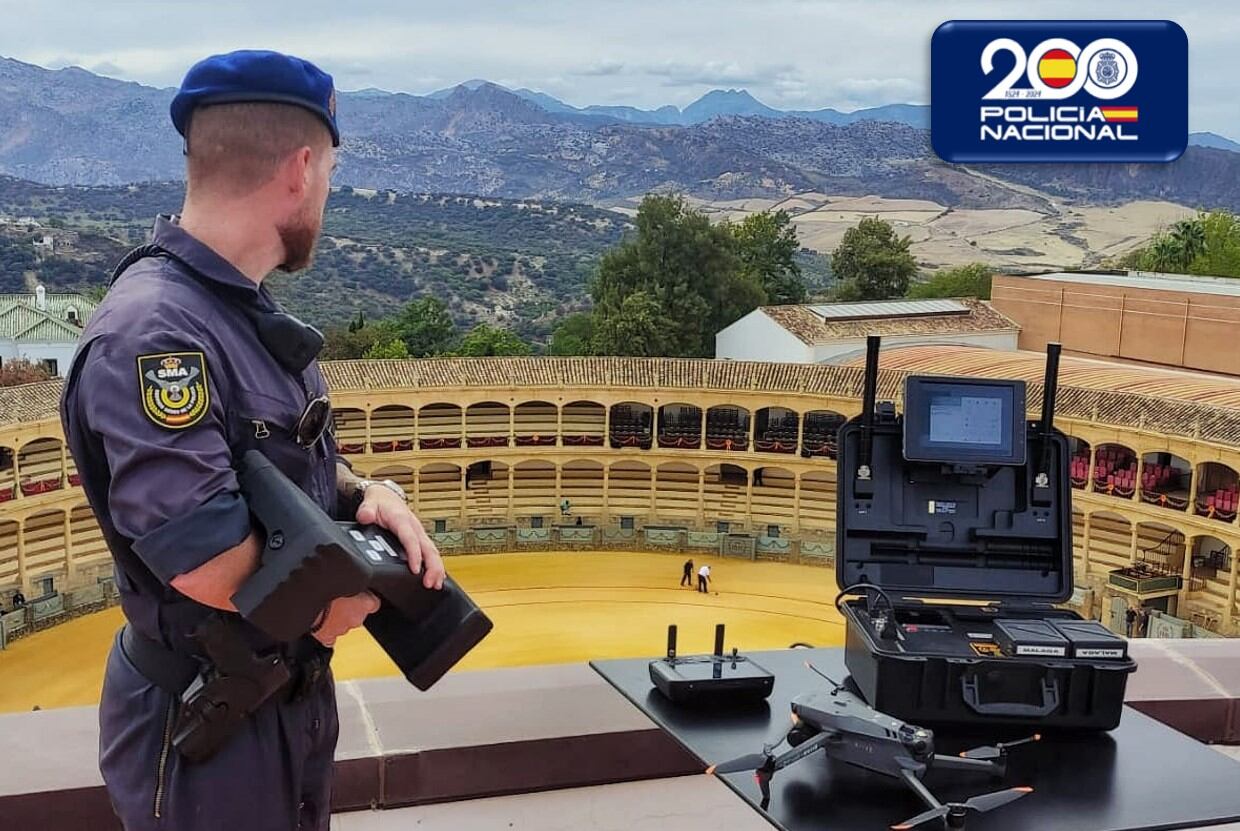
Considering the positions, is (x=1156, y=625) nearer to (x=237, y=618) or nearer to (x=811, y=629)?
(x=811, y=629)

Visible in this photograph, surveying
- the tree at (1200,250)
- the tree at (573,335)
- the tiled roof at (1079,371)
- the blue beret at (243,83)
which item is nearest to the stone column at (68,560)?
the tiled roof at (1079,371)

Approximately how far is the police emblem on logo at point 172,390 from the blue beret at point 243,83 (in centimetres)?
64

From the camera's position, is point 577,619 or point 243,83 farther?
point 577,619

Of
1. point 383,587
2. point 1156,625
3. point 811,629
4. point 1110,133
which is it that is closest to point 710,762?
point 383,587

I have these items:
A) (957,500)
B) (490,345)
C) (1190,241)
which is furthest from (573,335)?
(957,500)

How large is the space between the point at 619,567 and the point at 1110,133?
20.9 meters

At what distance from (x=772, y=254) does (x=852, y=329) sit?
22.4 m

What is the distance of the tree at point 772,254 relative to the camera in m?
61.8

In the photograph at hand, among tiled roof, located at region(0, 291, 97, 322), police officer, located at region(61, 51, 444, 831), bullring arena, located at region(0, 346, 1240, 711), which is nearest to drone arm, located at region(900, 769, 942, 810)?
police officer, located at region(61, 51, 444, 831)

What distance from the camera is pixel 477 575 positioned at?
1240 inches

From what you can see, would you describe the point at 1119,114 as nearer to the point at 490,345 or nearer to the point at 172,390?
the point at 490,345

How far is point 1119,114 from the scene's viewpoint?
35562mm

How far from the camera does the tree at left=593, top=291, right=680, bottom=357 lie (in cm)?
4856

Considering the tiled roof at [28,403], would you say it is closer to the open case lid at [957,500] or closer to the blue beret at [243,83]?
the open case lid at [957,500]
